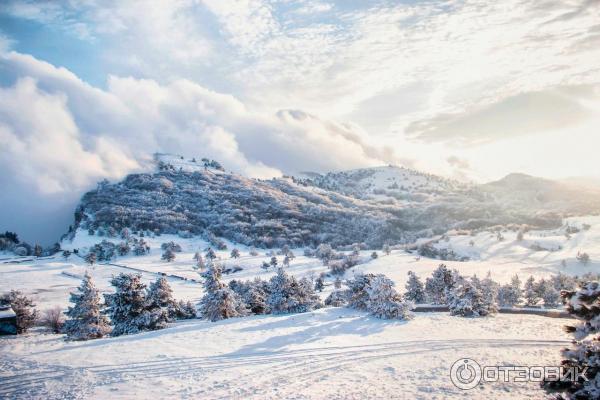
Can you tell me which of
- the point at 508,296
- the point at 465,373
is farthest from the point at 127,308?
the point at 508,296

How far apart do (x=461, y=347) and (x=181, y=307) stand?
146 ft

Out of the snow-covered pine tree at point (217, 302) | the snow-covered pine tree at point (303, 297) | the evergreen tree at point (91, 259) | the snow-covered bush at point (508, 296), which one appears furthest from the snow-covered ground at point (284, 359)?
the evergreen tree at point (91, 259)

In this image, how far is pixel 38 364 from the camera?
2166 cm

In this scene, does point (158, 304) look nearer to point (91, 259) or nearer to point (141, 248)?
point (91, 259)

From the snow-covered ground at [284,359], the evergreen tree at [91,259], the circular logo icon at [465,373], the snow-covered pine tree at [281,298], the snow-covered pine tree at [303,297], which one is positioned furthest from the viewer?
the evergreen tree at [91,259]

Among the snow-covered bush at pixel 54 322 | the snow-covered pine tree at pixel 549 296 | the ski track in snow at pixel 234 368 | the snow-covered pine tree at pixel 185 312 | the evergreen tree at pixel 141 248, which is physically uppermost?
the evergreen tree at pixel 141 248

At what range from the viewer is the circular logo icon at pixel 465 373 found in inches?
708

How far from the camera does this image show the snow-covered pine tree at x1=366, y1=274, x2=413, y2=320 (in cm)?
3288

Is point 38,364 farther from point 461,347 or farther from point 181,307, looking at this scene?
point 181,307

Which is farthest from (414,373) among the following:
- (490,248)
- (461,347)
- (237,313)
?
(490,248)

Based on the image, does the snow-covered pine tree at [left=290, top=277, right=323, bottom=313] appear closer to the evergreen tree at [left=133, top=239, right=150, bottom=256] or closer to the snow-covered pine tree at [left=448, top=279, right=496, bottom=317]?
the snow-covered pine tree at [left=448, top=279, right=496, bottom=317]

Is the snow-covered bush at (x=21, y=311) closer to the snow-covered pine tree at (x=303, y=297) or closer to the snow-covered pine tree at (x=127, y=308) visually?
the snow-covered pine tree at (x=127, y=308)

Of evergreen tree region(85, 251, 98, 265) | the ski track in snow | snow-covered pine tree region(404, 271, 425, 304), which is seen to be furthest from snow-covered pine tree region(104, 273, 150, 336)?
evergreen tree region(85, 251, 98, 265)

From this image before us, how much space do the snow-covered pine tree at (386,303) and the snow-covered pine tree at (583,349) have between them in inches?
822
